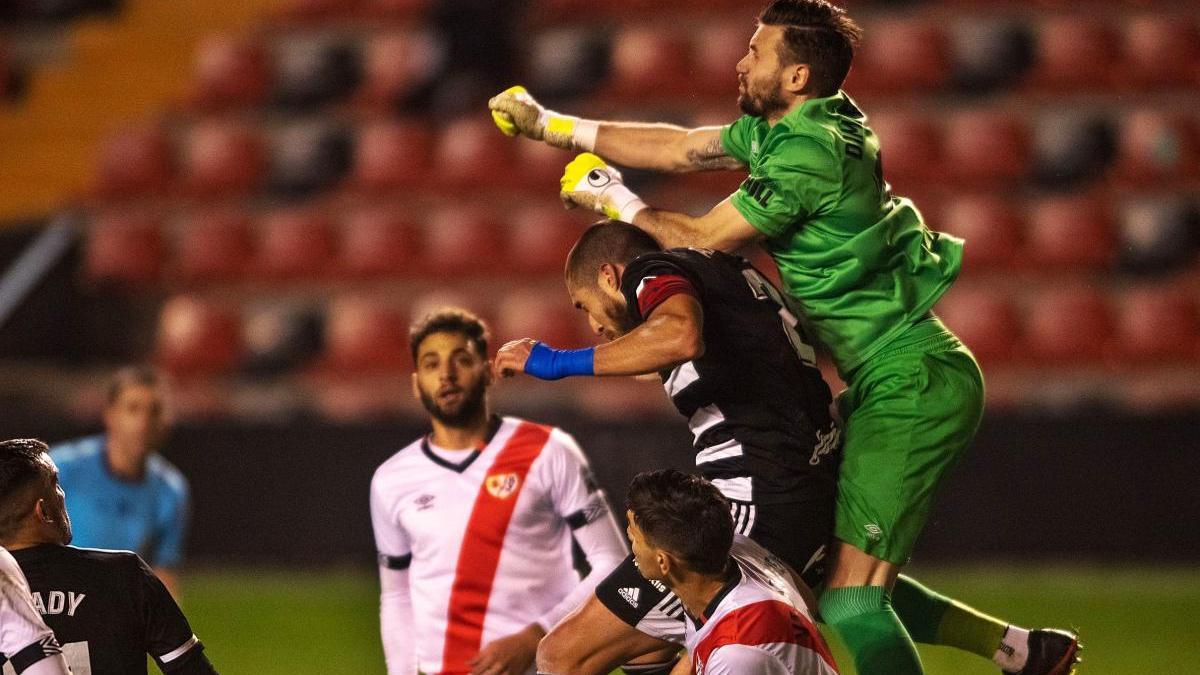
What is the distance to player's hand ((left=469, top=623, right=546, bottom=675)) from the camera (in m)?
5.54

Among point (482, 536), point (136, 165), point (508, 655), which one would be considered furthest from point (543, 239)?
point (508, 655)

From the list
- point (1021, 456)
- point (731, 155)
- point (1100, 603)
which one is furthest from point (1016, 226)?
point (731, 155)

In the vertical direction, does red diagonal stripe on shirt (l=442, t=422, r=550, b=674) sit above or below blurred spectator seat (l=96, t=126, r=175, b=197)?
below

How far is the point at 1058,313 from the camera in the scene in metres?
12.9

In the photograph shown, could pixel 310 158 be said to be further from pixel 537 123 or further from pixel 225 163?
pixel 537 123

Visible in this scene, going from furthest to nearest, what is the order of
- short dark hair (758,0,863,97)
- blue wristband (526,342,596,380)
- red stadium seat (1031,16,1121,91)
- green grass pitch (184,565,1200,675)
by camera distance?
red stadium seat (1031,16,1121,91) → green grass pitch (184,565,1200,675) → short dark hair (758,0,863,97) → blue wristband (526,342,596,380)

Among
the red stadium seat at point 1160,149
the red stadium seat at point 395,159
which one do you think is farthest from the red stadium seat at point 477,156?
the red stadium seat at point 1160,149

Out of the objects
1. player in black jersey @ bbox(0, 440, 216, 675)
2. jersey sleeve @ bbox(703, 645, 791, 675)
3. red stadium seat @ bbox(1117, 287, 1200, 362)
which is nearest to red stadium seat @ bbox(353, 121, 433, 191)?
red stadium seat @ bbox(1117, 287, 1200, 362)

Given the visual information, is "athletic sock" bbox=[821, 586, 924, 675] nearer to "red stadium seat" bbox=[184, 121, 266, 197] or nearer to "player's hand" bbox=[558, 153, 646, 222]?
"player's hand" bbox=[558, 153, 646, 222]

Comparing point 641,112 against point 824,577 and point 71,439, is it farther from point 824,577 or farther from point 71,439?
point 824,577

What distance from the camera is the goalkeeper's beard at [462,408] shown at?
19.4 feet

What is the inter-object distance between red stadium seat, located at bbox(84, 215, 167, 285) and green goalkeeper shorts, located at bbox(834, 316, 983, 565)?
10.7 metres

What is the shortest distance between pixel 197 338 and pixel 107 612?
1002 cm

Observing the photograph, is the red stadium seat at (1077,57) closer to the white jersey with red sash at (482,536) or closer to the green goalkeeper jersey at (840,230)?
the white jersey with red sash at (482,536)
